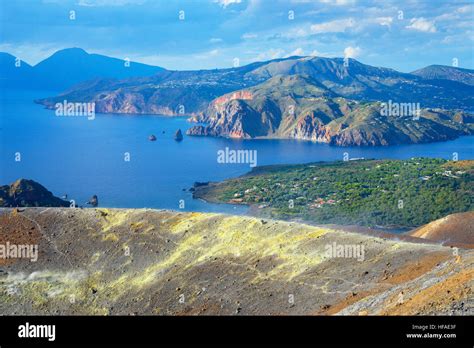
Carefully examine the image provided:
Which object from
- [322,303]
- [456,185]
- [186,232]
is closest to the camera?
[322,303]

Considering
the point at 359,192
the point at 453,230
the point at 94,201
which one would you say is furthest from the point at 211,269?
the point at 94,201

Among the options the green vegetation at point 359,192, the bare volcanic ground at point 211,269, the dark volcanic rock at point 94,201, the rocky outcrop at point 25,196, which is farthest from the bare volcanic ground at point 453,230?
the dark volcanic rock at point 94,201

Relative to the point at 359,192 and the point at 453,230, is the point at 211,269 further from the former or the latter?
the point at 359,192

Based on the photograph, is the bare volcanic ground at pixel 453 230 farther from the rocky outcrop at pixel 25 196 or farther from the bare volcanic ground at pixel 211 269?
the rocky outcrop at pixel 25 196

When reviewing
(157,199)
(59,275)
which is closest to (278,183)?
(157,199)

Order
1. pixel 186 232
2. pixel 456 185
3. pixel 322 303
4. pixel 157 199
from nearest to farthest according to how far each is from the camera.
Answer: pixel 322 303 → pixel 186 232 → pixel 456 185 → pixel 157 199

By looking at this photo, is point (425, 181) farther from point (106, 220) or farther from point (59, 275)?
point (59, 275)
